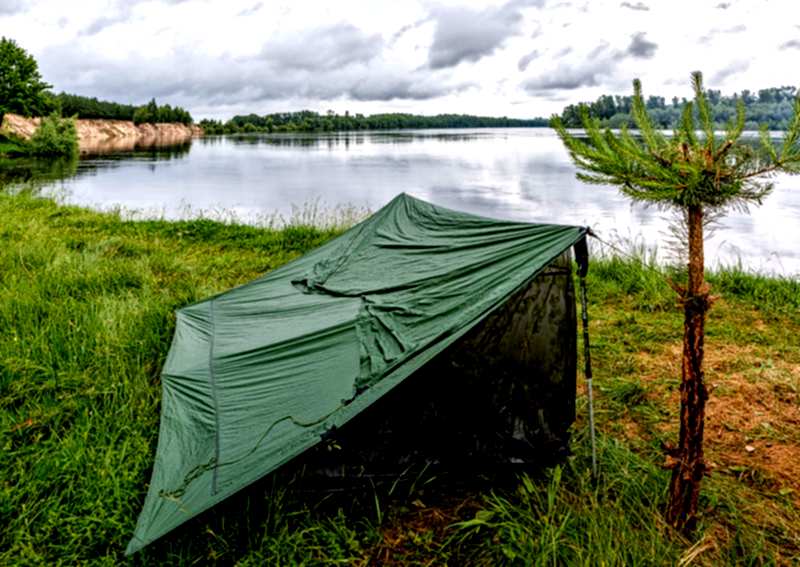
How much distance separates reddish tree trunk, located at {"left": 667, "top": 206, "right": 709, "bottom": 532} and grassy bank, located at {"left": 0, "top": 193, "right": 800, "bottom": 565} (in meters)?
0.13

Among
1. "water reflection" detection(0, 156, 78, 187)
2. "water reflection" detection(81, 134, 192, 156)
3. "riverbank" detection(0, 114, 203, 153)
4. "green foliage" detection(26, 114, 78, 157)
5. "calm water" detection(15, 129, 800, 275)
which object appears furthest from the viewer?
"riverbank" detection(0, 114, 203, 153)

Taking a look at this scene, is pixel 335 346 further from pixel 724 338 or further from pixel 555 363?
pixel 724 338

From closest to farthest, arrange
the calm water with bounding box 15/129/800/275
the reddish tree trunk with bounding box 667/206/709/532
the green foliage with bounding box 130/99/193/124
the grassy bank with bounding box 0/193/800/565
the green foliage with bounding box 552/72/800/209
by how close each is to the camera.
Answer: the green foliage with bounding box 552/72/800/209 < the reddish tree trunk with bounding box 667/206/709/532 < the grassy bank with bounding box 0/193/800/565 < the calm water with bounding box 15/129/800/275 < the green foliage with bounding box 130/99/193/124

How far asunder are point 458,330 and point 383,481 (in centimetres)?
89

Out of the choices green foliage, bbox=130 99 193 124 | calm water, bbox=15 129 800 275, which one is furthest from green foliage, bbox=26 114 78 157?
green foliage, bbox=130 99 193 124

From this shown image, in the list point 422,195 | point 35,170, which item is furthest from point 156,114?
point 422,195

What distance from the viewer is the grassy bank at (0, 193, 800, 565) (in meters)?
2.36

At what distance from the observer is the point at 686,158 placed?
6.54 feet

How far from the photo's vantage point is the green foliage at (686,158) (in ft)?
6.37

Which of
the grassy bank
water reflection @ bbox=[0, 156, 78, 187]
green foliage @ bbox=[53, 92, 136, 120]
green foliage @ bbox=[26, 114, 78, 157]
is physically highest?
green foliage @ bbox=[53, 92, 136, 120]

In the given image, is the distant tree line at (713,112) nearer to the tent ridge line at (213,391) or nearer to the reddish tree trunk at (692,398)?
the reddish tree trunk at (692,398)

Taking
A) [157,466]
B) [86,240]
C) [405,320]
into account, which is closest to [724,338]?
[405,320]

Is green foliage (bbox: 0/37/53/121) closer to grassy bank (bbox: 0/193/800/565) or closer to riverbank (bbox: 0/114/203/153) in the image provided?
riverbank (bbox: 0/114/203/153)

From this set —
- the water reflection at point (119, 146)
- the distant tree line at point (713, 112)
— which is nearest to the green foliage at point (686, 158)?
the distant tree line at point (713, 112)
